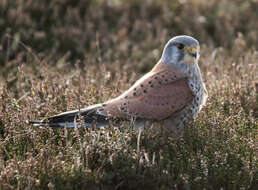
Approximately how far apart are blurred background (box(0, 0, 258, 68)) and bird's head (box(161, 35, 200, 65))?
9.77 feet

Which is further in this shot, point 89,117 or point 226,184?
point 89,117

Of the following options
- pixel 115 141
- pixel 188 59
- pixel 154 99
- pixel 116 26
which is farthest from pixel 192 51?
pixel 116 26

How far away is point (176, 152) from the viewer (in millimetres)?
3859

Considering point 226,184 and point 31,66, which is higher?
point 31,66

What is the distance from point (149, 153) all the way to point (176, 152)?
23 centimetres

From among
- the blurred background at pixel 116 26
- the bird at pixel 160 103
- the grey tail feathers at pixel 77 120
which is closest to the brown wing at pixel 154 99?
the bird at pixel 160 103

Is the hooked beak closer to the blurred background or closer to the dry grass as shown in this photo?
the dry grass

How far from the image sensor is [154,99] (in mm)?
4422

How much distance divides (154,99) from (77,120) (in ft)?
2.63

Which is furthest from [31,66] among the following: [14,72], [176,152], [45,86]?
[176,152]

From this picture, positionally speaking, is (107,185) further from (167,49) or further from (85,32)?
(85,32)

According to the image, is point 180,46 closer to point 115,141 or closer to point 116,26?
point 115,141

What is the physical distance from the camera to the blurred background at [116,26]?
8.29 m

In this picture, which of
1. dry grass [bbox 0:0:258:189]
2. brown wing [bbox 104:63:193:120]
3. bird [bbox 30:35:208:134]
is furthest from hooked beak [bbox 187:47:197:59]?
dry grass [bbox 0:0:258:189]
